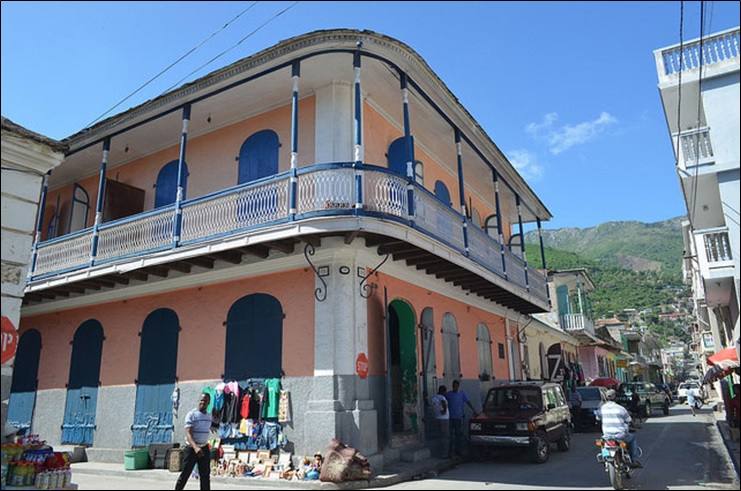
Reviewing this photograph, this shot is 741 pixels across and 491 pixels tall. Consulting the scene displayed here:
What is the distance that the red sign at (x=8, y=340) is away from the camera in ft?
20.3

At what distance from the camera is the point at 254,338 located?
11719 mm

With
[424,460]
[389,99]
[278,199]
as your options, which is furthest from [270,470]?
[389,99]

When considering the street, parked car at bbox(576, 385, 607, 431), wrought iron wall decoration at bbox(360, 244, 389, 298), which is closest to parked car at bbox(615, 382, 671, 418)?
parked car at bbox(576, 385, 607, 431)

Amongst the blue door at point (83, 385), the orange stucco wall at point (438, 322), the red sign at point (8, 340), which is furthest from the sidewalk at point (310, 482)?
the red sign at point (8, 340)

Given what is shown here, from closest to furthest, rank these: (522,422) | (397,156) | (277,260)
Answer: (277,260), (522,422), (397,156)

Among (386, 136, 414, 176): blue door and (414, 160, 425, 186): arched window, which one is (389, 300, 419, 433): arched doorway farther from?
(414, 160, 425, 186): arched window

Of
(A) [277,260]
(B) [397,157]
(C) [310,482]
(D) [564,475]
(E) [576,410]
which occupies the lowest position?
(D) [564,475]

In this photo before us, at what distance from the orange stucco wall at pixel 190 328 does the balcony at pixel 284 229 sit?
875 millimetres

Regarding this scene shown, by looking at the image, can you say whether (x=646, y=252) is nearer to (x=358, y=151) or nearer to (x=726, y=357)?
(x=726, y=357)

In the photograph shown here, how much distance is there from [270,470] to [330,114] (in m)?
7.71

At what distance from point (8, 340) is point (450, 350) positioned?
1094cm

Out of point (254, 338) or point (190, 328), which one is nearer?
point (254, 338)

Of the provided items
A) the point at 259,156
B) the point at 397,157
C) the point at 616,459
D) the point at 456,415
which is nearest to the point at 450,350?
the point at 456,415

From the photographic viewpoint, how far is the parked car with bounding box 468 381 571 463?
11891 mm
